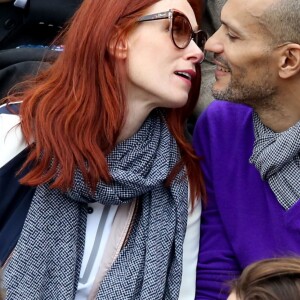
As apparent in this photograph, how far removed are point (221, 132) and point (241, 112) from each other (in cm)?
10

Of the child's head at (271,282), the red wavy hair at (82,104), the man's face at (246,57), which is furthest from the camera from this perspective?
the man's face at (246,57)

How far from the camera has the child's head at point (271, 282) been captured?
6.13 feet

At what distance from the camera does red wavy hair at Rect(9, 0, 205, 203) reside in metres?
2.46

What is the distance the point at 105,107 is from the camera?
2.52 m

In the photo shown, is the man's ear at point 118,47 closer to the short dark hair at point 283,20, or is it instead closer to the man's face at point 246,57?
the man's face at point 246,57

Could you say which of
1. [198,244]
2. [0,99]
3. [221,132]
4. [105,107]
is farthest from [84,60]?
[198,244]

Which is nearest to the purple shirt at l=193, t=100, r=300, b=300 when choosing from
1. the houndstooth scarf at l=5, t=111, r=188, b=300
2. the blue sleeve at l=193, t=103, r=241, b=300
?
the blue sleeve at l=193, t=103, r=241, b=300

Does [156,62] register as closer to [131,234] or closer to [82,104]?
[82,104]

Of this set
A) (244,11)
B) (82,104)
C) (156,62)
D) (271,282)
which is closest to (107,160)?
(82,104)

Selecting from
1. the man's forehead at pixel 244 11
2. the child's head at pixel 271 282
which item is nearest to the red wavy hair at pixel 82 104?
the man's forehead at pixel 244 11

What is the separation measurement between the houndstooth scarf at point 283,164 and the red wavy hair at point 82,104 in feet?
1.45

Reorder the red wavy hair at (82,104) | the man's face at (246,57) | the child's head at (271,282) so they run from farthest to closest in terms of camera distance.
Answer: the man's face at (246,57)
the red wavy hair at (82,104)
the child's head at (271,282)

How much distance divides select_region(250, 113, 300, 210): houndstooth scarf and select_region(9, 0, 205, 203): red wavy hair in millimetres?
441

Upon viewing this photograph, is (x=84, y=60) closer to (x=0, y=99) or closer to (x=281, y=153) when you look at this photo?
(x=0, y=99)
